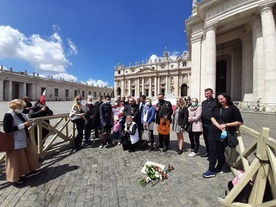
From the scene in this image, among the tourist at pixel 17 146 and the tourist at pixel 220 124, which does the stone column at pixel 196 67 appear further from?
the tourist at pixel 17 146

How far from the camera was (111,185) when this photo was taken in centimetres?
315

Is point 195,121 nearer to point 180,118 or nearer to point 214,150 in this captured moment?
point 180,118

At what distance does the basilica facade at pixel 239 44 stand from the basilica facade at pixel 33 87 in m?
58.0

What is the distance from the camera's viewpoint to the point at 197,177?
11.2 ft

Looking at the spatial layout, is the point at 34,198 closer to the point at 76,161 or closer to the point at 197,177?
the point at 76,161

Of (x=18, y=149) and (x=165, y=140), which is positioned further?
(x=165, y=140)

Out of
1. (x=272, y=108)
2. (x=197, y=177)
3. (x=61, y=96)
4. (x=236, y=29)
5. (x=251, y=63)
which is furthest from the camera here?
(x=61, y=96)

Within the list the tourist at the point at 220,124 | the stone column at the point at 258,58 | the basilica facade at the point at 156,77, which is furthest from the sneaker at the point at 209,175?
the basilica facade at the point at 156,77

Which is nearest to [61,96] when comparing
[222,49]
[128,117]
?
[222,49]

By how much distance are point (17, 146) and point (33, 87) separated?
222 feet

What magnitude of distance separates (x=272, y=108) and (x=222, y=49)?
1334cm

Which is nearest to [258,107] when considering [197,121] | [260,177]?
[197,121]

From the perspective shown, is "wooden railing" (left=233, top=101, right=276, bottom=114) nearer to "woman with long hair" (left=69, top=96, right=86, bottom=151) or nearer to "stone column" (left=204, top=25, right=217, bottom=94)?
"stone column" (left=204, top=25, right=217, bottom=94)

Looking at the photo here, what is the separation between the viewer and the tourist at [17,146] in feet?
10.1
